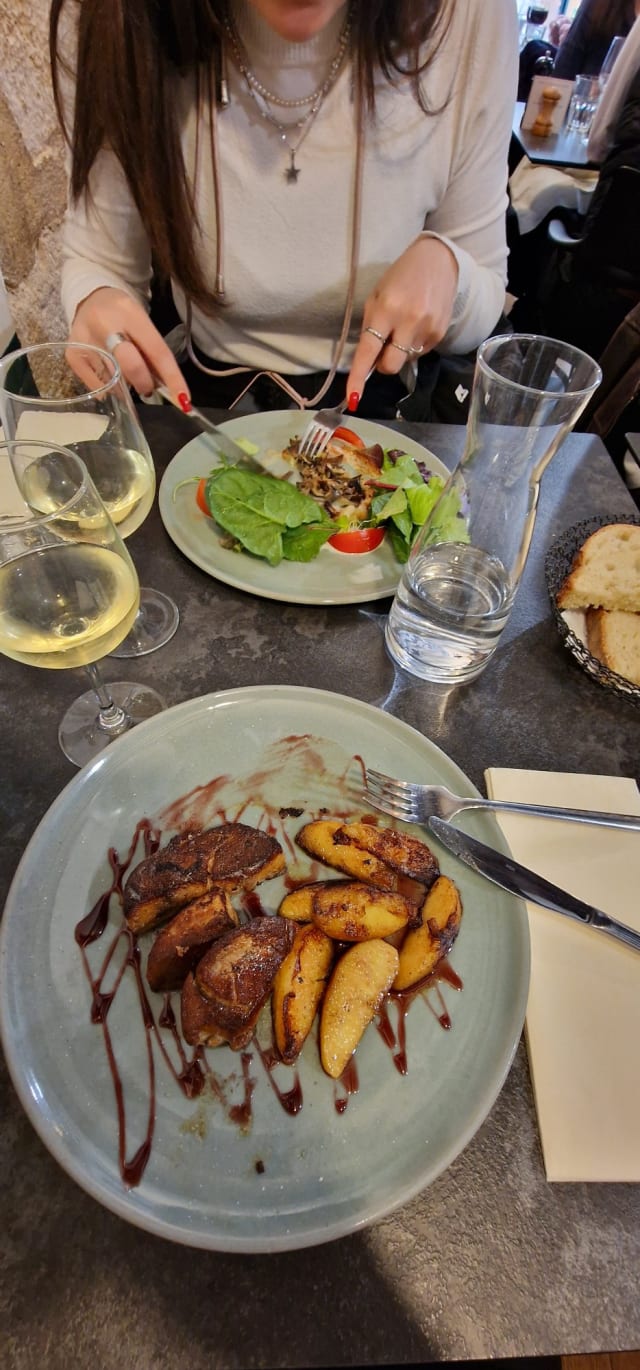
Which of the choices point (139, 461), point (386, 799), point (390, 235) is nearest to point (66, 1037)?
point (386, 799)

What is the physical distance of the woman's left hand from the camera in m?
1.24

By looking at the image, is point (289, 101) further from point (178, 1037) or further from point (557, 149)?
point (557, 149)

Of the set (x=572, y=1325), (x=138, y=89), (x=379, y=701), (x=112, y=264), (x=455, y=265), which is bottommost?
(x=572, y=1325)

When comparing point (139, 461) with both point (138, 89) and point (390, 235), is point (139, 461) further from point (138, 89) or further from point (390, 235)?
point (390, 235)

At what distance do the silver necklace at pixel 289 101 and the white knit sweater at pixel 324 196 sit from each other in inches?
0.4

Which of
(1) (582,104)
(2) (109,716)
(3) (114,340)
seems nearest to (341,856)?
(2) (109,716)

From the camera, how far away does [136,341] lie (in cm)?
118

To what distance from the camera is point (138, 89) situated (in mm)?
1096

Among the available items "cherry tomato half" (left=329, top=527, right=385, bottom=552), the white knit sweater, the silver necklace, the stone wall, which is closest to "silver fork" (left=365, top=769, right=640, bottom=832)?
"cherry tomato half" (left=329, top=527, right=385, bottom=552)

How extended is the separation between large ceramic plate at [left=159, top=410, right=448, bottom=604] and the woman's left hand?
21 centimetres

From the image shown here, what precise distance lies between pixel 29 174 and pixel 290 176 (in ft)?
3.30

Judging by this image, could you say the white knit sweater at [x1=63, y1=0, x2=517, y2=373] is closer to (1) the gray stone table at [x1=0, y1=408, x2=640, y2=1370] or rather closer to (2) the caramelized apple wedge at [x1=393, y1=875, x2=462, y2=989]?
(2) the caramelized apple wedge at [x1=393, y1=875, x2=462, y2=989]

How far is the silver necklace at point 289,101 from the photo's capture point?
4.11 ft

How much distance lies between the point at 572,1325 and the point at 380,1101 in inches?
8.6
